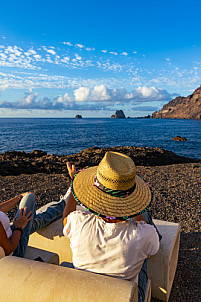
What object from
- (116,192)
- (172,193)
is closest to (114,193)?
(116,192)

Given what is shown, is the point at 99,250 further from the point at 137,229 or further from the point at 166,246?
the point at 166,246

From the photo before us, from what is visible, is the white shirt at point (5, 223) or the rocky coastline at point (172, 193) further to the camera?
the rocky coastline at point (172, 193)

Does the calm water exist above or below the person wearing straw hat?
below

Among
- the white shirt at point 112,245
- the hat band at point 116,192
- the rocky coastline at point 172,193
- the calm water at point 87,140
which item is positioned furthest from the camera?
the calm water at point 87,140

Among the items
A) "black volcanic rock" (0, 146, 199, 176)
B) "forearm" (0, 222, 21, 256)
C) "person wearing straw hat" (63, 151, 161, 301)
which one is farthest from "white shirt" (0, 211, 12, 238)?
"black volcanic rock" (0, 146, 199, 176)

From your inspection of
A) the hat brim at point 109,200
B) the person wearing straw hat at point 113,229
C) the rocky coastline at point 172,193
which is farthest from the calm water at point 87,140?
the person wearing straw hat at point 113,229

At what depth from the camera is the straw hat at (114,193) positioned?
181cm

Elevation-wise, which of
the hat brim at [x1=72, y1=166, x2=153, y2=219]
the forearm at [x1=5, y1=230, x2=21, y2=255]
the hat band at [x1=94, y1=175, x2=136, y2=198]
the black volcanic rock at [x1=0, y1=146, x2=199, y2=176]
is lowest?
the black volcanic rock at [x1=0, y1=146, x2=199, y2=176]

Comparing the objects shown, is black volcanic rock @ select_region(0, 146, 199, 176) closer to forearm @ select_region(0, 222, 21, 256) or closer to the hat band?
forearm @ select_region(0, 222, 21, 256)

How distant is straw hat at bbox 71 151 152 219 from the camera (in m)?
1.81

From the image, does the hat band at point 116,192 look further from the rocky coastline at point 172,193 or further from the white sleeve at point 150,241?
the rocky coastline at point 172,193

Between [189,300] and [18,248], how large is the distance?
2.28 m

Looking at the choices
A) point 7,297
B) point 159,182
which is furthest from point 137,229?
point 159,182

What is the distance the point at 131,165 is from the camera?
6.52 ft
